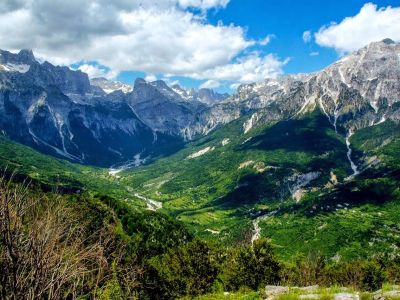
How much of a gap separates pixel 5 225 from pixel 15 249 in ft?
2.55

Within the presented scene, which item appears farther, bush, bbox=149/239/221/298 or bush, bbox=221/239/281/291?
bush, bbox=221/239/281/291

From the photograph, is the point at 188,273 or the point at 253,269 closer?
the point at 188,273

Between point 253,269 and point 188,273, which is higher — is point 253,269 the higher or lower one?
the lower one

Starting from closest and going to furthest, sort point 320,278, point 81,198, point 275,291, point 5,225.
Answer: point 5,225 < point 275,291 < point 320,278 < point 81,198

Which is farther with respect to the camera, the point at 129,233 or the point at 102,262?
the point at 129,233

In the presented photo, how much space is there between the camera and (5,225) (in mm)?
9633

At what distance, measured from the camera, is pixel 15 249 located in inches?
396

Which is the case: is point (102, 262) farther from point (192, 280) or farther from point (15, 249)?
point (192, 280)

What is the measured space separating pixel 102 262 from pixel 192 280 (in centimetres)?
9551

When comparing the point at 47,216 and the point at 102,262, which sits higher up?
the point at 47,216

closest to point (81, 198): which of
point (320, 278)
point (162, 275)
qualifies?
point (162, 275)

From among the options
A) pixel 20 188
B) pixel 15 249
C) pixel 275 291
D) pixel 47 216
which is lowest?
pixel 275 291

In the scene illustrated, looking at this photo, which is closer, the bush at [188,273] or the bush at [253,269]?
the bush at [188,273]

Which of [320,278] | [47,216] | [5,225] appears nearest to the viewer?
[5,225]
